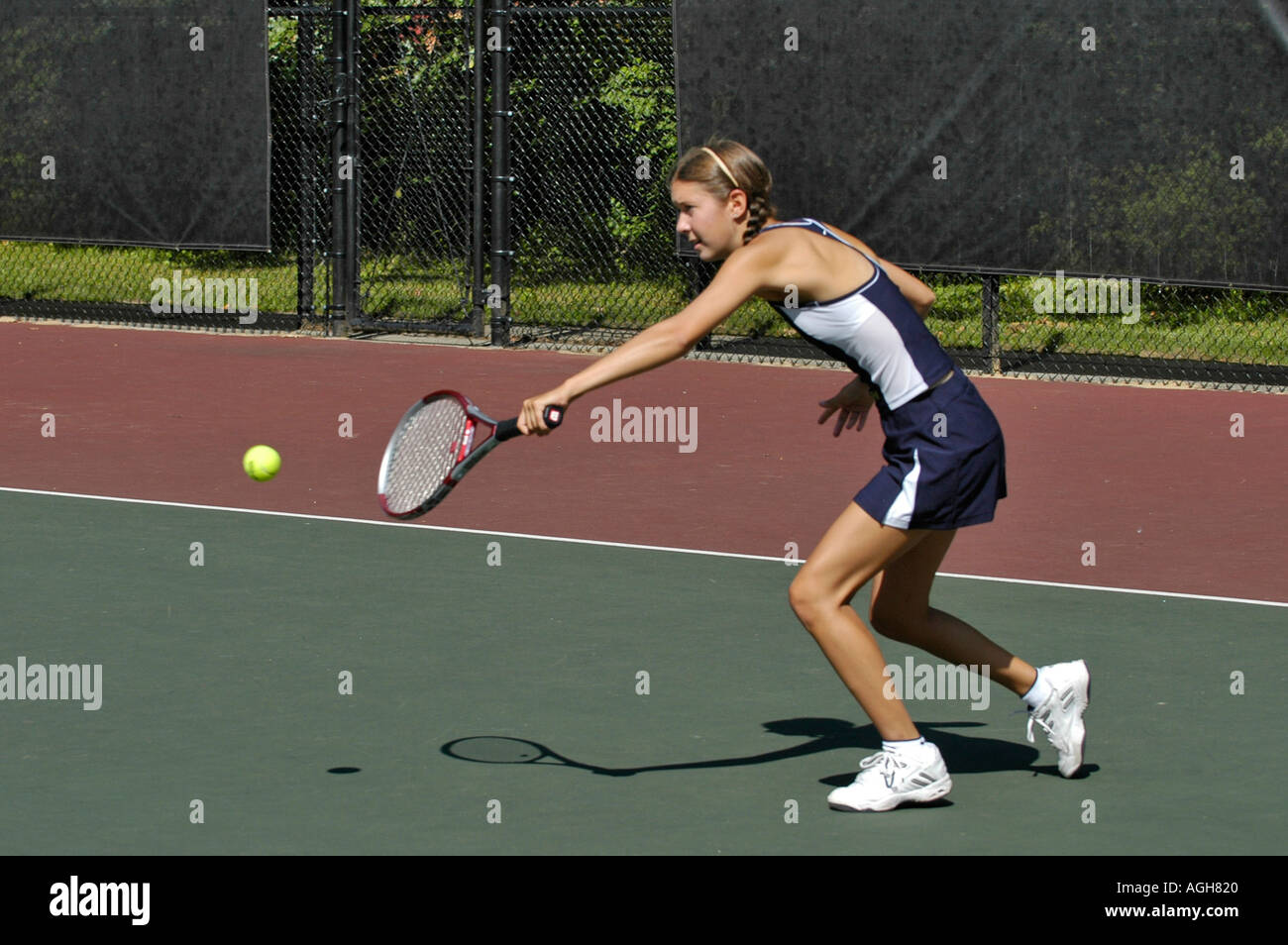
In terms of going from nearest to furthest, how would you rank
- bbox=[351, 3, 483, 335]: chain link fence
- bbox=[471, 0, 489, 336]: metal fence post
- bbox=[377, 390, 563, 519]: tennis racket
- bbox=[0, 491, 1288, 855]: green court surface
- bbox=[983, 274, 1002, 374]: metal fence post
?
1. bbox=[0, 491, 1288, 855]: green court surface
2. bbox=[377, 390, 563, 519]: tennis racket
3. bbox=[983, 274, 1002, 374]: metal fence post
4. bbox=[471, 0, 489, 336]: metal fence post
5. bbox=[351, 3, 483, 335]: chain link fence

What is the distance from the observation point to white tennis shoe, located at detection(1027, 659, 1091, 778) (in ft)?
16.4

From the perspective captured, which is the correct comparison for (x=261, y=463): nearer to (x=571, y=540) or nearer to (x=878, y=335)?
(x=571, y=540)

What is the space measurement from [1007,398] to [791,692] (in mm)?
6598

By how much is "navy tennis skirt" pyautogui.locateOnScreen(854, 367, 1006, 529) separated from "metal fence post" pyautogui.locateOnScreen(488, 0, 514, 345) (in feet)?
31.6

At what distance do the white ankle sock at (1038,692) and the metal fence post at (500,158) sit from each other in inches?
377

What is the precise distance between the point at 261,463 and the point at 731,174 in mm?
3015

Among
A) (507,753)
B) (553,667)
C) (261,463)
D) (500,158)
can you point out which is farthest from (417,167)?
(507,753)

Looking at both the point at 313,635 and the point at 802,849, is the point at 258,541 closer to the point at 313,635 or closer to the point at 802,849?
the point at 313,635

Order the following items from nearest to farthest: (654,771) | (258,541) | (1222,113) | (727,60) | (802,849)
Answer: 1. (802,849)
2. (654,771)
3. (258,541)
4. (1222,113)
5. (727,60)

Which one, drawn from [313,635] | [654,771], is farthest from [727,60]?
[654,771]

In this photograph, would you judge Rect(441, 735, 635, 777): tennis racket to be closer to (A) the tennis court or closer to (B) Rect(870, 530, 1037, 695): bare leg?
(A) the tennis court

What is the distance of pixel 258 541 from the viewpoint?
26.2 ft

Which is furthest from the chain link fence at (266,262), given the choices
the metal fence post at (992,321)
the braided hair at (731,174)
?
the braided hair at (731,174)

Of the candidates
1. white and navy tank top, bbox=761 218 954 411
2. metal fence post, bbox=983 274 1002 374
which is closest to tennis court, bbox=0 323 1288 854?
white and navy tank top, bbox=761 218 954 411
